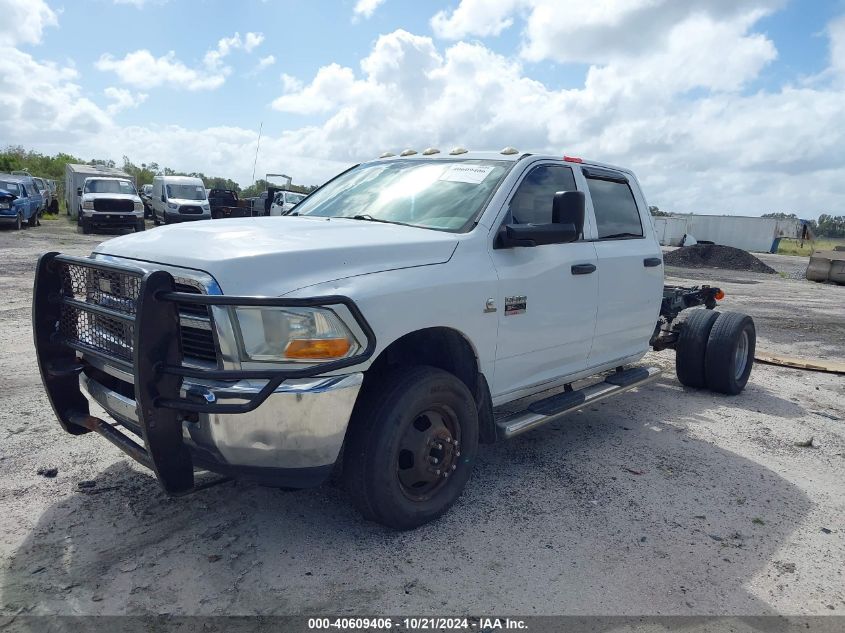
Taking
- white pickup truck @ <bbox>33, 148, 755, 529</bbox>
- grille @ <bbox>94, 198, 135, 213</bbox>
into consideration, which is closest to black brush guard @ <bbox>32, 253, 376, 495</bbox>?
white pickup truck @ <bbox>33, 148, 755, 529</bbox>

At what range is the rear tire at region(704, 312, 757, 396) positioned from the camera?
6195mm

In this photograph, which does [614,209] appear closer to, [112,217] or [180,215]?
[112,217]

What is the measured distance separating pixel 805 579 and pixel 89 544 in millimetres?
3418

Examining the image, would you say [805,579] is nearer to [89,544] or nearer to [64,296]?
[89,544]

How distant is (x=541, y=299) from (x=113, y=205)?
23790 mm

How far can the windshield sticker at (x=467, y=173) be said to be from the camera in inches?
163

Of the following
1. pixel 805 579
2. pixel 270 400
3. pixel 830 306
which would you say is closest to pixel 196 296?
pixel 270 400

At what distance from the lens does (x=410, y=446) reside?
3.32 metres

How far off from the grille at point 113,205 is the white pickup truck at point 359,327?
22180mm

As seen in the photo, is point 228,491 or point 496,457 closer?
point 228,491

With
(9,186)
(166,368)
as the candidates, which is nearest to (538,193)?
(166,368)

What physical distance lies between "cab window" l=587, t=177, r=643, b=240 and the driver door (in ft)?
1.04

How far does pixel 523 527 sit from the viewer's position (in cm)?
358

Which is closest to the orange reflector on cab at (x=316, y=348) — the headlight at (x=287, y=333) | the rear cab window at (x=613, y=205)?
the headlight at (x=287, y=333)
